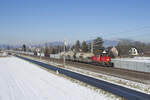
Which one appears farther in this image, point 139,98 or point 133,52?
point 133,52

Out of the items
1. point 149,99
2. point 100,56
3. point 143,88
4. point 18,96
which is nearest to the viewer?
point 149,99

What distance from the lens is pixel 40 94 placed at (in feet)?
60.7

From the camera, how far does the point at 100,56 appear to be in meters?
45.8

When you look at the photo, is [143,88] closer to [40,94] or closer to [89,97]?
[89,97]

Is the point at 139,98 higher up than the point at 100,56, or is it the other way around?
the point at 100,56

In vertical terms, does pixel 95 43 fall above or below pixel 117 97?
above

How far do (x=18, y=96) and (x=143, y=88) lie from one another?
14.2 meters

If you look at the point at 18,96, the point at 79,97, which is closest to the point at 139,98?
the point at 79,97

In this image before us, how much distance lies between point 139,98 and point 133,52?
100072 mm

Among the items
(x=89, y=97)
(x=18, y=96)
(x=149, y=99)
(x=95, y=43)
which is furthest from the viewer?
(x=95, y=43)

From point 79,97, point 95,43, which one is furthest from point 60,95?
point 95,43

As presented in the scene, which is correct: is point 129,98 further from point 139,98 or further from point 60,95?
point 60,95

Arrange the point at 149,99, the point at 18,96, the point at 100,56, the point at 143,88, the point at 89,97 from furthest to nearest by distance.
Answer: the point at 100,56
the point at 143,88
the point at 18,96
the point at 89,97
the point at 149,99

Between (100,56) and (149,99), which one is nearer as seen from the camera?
(149,99)
